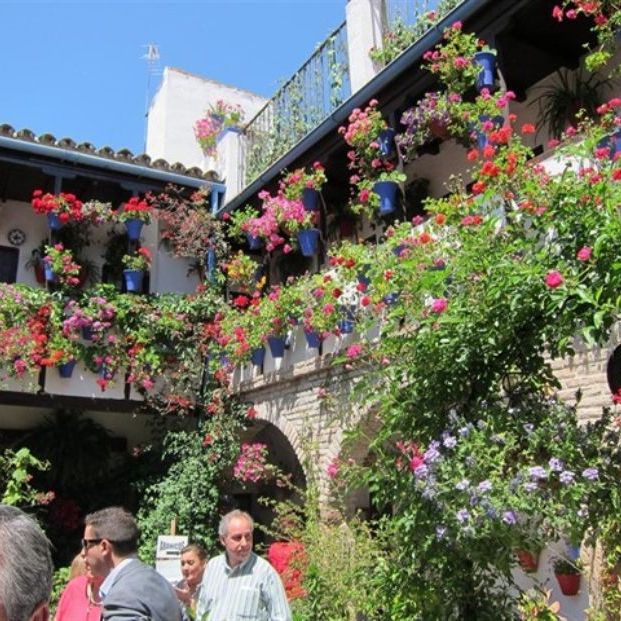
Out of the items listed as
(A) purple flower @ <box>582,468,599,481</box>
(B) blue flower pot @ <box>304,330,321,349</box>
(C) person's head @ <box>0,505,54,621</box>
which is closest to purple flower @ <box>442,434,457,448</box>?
(A) purple flower @ <box>582,468,599,481</box>

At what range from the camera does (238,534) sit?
4.47 metres

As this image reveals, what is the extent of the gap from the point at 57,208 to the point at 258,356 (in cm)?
372

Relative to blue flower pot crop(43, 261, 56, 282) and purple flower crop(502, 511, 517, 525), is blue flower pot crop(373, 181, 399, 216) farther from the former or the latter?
blue flower pot crop(43, 261, 56, 282)

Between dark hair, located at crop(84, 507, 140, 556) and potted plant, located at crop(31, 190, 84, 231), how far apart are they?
7856mm

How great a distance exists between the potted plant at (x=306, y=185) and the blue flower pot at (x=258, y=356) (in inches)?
78.6

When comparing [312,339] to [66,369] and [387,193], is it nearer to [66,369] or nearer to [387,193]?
[387,193]

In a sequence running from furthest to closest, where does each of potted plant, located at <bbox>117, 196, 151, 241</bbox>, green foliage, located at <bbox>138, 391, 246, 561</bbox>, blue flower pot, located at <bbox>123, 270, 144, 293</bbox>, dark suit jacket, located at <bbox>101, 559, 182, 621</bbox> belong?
blue flower pot, located at <bbox>123, 270, 144, 293</bbox>
potted plant, located at <bbox>117, 196, 151, 241</bbox>
green foliage, located at <bbox>138, 391, 246, 561</bbox>
dark suit jacket, located at <bbox>101, 559, 182, 621</bbox>

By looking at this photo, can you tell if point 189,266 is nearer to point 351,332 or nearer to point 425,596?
point 351,332

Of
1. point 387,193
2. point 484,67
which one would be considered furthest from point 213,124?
point 484,67

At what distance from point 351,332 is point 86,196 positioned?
253 inches

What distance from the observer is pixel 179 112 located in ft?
51.8

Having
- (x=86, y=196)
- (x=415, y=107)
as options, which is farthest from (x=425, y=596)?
(x=86, y=196)

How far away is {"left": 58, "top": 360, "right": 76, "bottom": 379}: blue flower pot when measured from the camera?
33.7 ft

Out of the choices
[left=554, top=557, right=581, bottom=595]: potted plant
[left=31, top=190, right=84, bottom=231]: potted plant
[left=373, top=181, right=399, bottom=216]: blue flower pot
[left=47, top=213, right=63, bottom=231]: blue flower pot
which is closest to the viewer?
[left=554, top=557, right=581, bottom=595]: potted plant
